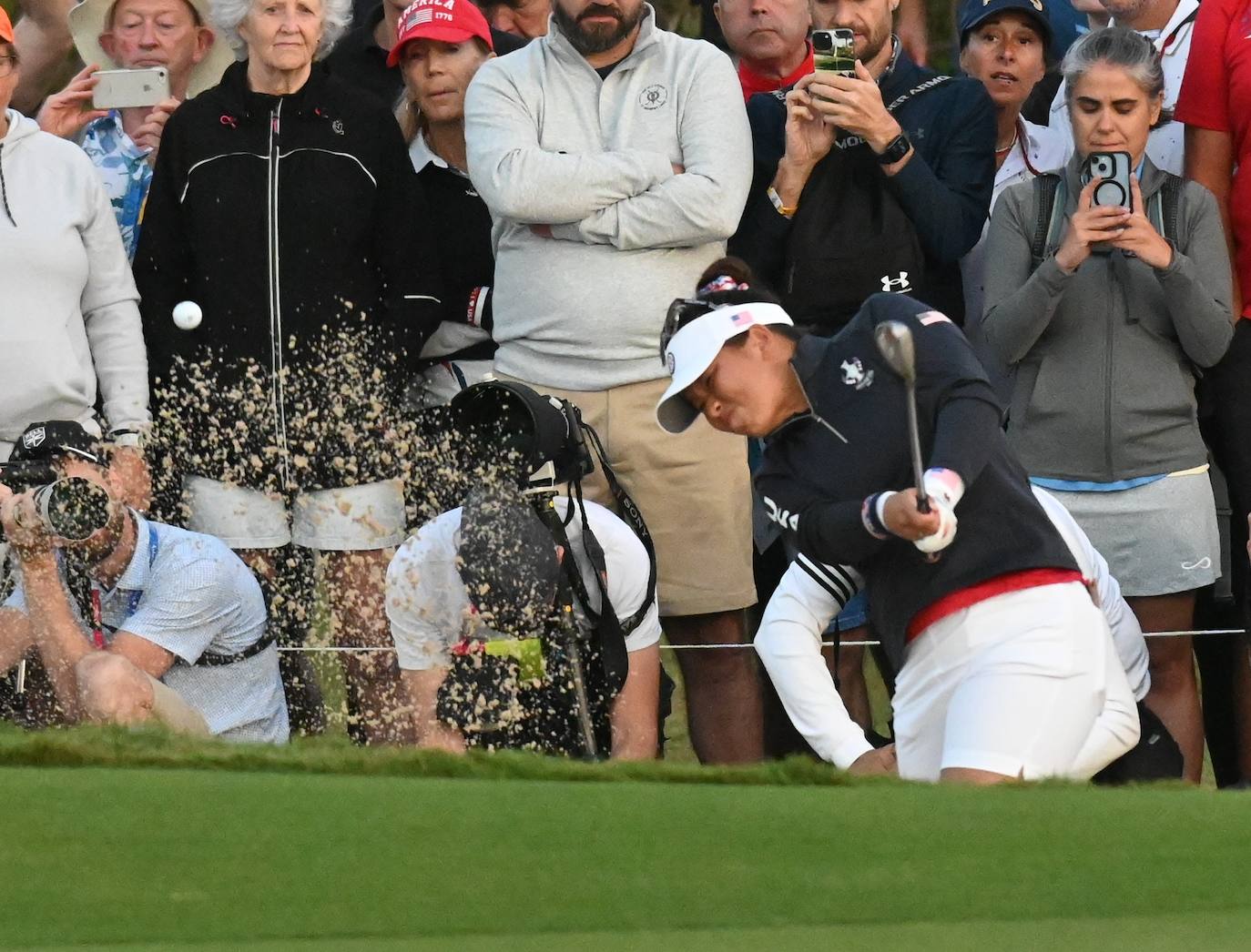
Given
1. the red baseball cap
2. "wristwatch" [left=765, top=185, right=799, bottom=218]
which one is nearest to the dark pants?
"wristwatch" [left=765, top=185, right=799, bottom=218]

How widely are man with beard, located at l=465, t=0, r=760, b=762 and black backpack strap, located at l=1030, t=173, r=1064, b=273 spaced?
32.6 inches

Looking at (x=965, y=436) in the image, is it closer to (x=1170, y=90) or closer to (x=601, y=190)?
(x=601, y=190)

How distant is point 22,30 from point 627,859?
4.91 m

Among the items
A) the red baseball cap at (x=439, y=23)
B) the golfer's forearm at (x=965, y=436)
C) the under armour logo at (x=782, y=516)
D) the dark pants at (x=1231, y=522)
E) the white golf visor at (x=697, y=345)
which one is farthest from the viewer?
the red baseball cap at (x=439, y=23)

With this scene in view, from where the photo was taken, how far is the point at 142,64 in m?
6.73

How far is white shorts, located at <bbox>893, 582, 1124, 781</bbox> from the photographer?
430 cm

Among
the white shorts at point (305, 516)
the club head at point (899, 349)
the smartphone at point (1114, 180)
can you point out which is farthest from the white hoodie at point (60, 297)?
the smartphone at point (1114, 180)

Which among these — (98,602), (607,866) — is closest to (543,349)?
(98,602)

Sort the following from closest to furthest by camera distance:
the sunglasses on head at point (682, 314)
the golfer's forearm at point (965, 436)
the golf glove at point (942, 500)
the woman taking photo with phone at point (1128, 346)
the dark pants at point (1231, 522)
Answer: the golf glove at point (942, 500) → the golfer's forearm at point (965, 436) → the sunglasses on head at point (682, 314) → the woman taking photo with phone at point (1128, 346) → the dark pants at point (1231, 522)

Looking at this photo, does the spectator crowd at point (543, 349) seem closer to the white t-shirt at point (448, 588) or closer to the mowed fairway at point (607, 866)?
the white t-shirt at point (448, 588)

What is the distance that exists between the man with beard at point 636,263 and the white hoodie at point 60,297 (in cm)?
108

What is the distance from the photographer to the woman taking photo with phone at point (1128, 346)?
5.68 metres

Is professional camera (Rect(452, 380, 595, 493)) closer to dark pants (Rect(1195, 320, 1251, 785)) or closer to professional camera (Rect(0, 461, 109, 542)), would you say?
professional camera (Rect(0, 461, 109, 542))

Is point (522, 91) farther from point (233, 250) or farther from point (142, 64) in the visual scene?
point (142, 64)
